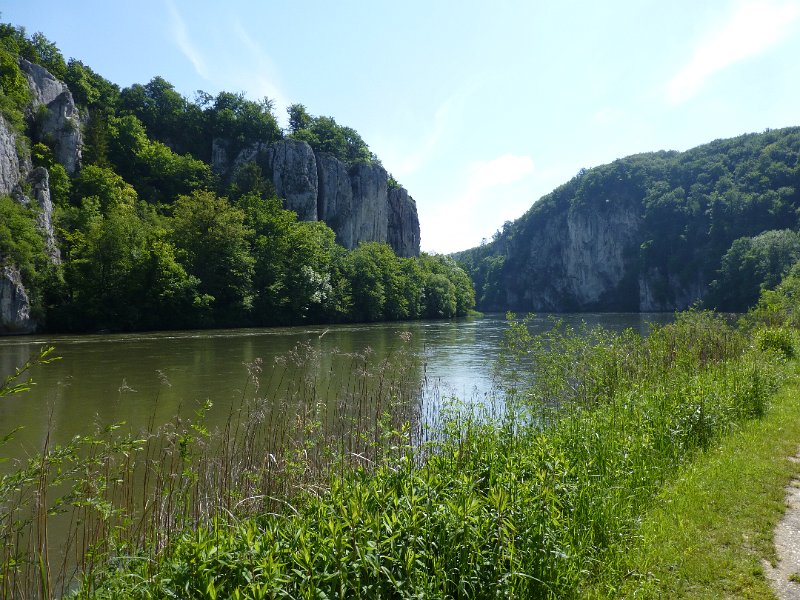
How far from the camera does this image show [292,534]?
3.64 meters

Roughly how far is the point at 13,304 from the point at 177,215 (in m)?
19.6

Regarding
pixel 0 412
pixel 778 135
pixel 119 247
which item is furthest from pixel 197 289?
pixel 778 135

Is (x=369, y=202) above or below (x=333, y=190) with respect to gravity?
below

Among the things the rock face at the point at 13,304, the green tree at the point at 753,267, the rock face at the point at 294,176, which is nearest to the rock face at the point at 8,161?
the rock face at the point at 13,304

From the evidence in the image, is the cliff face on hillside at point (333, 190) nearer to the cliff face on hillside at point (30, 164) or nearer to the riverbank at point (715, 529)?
the cliff face on hillside at point (30, 164)

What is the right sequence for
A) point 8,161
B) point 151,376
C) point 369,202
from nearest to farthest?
1. point 151,376
2. point 8,161
3. point 369,202

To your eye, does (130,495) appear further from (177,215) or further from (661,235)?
(661,235)

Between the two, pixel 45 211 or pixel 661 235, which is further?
pixel 661 235

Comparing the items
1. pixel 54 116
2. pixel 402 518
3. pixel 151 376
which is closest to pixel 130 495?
pixel 402 518

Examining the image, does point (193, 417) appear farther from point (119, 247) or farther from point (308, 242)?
point (308, 242)

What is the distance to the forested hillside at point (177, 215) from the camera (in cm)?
4059

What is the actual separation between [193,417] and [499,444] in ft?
28.7

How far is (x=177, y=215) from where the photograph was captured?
171ft

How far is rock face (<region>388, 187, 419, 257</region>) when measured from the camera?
10162 centimetres
